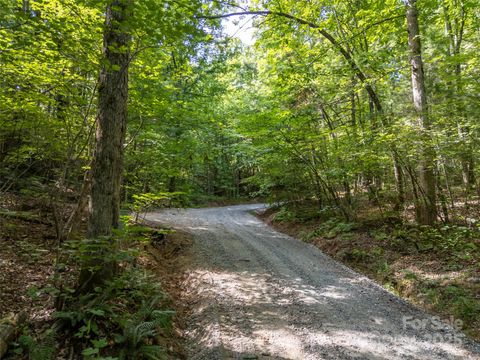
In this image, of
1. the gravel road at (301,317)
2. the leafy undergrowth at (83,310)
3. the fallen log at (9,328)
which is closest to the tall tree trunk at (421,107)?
the gravel road at (301,317)

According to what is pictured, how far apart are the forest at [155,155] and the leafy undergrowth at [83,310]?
0.03 m

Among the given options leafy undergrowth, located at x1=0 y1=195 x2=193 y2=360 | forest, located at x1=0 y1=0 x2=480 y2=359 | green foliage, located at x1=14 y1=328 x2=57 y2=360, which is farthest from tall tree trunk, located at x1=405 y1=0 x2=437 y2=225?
green foliage, located at x1=14 y1=328 x2=57 y2=360

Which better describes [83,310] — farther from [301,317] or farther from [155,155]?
[155,155]

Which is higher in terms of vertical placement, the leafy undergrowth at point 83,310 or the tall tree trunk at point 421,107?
the tall tree trunk at point 421,107

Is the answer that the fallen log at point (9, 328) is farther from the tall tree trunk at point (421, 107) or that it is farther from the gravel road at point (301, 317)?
the tall tree trunk at point (421, 107)

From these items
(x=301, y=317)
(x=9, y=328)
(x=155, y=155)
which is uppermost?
(x=155, y=155)

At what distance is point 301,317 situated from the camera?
4.98 meters

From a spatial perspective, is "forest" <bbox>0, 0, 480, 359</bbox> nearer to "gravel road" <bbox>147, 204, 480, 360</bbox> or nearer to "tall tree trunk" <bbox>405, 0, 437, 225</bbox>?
"tall tree trunk" <bbox>405, 0, 437, 225</bbox>

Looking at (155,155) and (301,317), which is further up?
(155,155)

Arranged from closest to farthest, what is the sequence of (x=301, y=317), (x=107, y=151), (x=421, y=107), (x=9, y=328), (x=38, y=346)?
(x=38, y=346), (x=9, y=328), (x=107, y=151), (x=301, y=317), (x=421, y=107)

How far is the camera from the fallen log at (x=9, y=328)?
127 inches

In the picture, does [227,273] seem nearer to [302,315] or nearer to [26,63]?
[302,315]

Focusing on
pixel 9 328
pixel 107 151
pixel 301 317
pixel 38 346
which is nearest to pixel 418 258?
pixel 301 317

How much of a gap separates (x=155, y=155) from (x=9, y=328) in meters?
5.62
